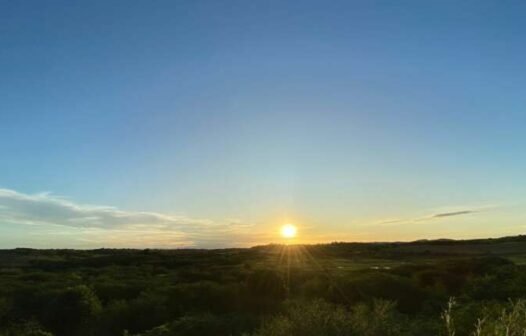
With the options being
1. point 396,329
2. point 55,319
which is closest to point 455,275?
point 55,319

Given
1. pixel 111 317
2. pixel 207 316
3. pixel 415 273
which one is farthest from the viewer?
pixel 415 273

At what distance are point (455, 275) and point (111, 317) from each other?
28.8 metres

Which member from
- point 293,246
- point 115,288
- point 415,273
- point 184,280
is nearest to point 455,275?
point 415,273

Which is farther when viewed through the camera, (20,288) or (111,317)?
(20,288)

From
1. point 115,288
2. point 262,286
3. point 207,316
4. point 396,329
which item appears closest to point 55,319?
point 115,288

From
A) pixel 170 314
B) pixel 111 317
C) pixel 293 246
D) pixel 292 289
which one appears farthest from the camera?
pixel 293 246

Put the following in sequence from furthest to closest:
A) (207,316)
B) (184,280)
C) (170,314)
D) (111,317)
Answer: (184,280)
(170,314)
(111,317)
(207,316)

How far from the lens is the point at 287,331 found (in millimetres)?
15805

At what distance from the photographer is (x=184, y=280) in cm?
5338

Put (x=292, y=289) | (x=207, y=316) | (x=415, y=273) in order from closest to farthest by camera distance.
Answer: (x=207, y=316)
(x=292, y=289)
(x=415, y=273)

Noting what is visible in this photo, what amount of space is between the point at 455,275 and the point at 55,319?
31532 millimetres

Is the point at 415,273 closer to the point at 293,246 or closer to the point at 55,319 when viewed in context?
the point at 55,319

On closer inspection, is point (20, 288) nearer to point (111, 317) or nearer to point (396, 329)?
point (111, 317)

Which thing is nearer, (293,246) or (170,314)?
(170,314)
